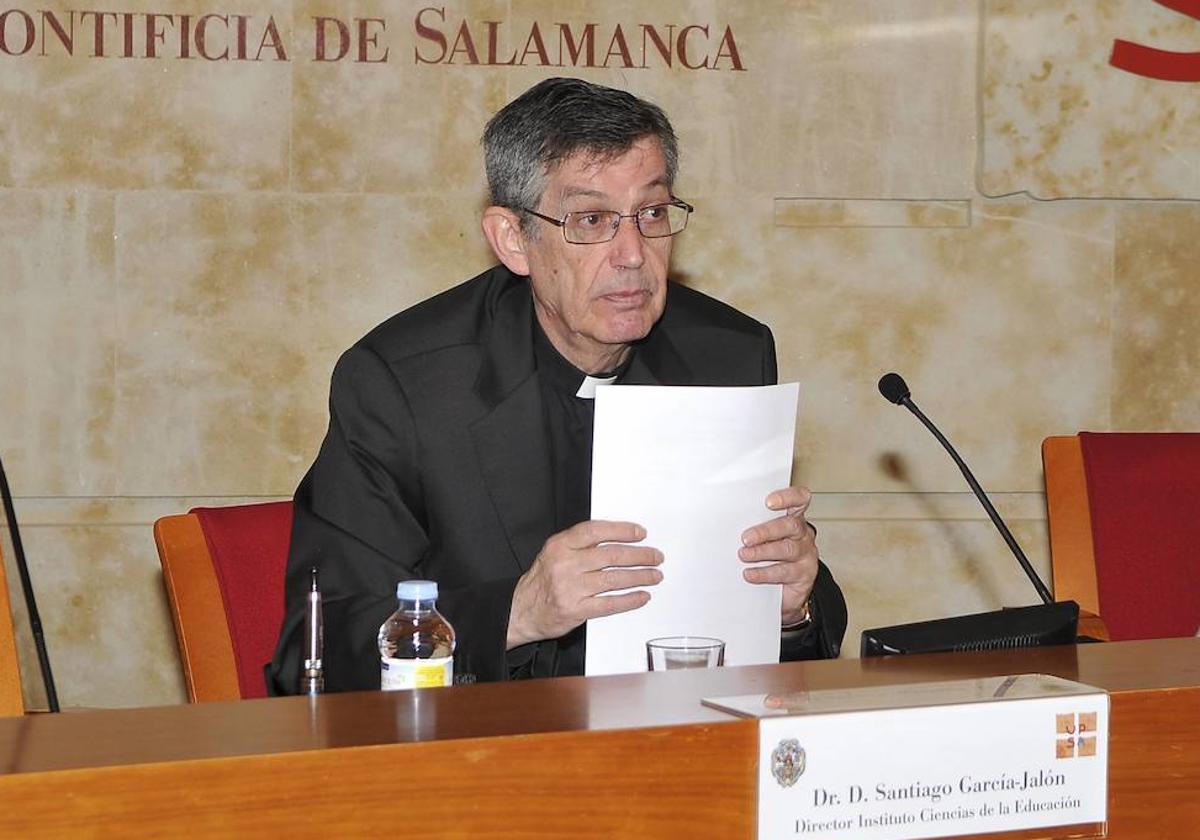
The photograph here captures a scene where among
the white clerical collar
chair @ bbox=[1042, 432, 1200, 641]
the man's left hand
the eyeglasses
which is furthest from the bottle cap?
chair @ bbox=[1042, 432, 1200, 641]

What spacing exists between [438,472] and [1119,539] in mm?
1413

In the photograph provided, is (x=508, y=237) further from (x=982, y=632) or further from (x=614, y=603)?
(x=982, y=632)

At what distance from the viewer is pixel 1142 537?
10.5ft

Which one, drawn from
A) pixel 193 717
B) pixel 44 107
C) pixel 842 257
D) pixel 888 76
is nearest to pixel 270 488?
pixel 44 107

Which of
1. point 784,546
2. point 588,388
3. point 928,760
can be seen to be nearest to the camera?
point 928,760

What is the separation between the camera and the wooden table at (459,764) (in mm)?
1017

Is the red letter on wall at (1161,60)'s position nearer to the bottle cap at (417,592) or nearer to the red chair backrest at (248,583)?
the red chair backrest at (248,583)

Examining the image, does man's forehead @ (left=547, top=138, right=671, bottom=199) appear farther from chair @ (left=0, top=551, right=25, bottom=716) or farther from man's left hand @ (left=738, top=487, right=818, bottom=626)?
chair @ (left=0, top=551, right=25, bottom=716)

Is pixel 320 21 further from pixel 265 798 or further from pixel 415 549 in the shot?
pixel 265 798

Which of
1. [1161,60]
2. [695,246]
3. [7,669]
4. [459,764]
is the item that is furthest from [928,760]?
[1161,60]

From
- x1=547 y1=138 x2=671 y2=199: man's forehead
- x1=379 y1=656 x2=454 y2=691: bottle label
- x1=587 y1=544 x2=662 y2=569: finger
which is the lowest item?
x1=379 y1=656 x2=454 y2=691: bottle label

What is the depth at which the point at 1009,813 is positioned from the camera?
4.01 ft

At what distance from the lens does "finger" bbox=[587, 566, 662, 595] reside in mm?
2074

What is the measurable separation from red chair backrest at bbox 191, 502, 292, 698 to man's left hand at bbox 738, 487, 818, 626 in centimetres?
79
